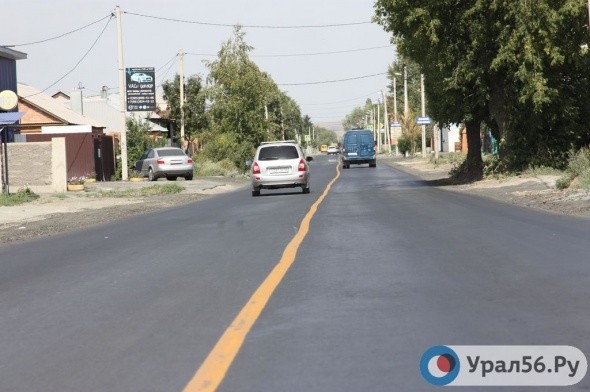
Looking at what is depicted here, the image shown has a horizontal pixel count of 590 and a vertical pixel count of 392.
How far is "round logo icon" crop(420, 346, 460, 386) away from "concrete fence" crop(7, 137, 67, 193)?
102 feet

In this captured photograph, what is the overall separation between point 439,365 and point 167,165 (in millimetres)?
41897

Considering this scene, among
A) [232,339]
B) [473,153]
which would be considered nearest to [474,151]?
[473,153]

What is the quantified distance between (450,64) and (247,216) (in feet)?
48.3

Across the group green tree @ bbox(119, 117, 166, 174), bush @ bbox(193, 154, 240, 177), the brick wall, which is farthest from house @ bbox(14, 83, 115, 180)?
the brick wall

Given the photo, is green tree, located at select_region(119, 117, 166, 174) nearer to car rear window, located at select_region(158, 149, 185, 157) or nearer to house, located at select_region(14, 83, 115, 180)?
house, located at select_region(14, 83, 115, 180)

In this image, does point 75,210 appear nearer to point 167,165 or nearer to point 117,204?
point 117,204

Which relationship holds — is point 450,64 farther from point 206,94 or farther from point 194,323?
point 206,94

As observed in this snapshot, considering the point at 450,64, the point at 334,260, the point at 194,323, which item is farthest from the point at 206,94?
the point at 194,323

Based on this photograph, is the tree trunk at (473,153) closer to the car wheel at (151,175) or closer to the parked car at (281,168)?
the parked car at (281,168)

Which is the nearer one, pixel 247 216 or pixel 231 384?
pixel 231 384

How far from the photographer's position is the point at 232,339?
7168 millimetres

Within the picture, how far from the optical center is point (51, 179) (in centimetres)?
3619

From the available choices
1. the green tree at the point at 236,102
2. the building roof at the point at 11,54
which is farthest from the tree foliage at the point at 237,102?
the building roof at the point at 11,54

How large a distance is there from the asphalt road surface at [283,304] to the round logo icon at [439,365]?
0.07m
